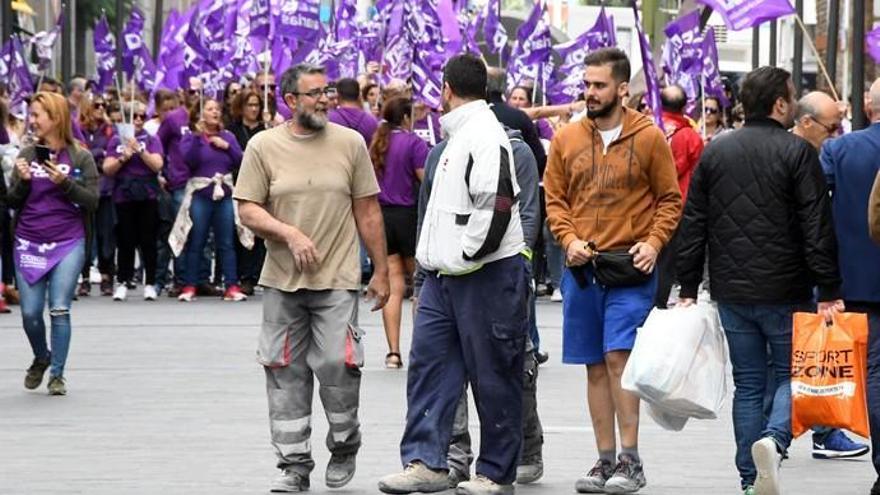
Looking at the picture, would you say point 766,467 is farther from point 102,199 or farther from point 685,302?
point 102,199

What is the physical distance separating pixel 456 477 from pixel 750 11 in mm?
9843

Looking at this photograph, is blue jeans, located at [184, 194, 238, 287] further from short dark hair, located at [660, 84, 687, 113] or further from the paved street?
short dark hair, located at [660, 84, 687, 113]

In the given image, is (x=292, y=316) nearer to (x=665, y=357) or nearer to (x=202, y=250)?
(x=665, y=357)

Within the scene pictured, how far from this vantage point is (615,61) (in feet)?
33.6

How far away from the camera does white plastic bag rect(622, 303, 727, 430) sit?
31.3 ft

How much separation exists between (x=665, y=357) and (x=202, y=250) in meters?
13.3

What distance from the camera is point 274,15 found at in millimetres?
29594

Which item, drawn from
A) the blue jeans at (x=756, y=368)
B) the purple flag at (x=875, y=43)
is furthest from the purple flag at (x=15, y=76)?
the blue jeans at (x=756, y=368)

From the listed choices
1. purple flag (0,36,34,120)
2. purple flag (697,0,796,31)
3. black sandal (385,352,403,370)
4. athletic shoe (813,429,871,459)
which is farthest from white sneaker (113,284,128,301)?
athletic shoe (813,429,871,459)

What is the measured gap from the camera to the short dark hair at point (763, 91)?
31.6 ft

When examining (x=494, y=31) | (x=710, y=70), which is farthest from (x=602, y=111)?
(x=494, y=31)

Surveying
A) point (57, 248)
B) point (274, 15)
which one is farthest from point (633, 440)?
point (274, 15)

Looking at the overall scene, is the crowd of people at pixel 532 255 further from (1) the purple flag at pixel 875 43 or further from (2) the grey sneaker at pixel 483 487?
(1) the purple flag at pixel 875 43

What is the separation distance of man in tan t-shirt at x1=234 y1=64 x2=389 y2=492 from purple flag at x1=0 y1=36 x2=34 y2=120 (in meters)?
16.4
